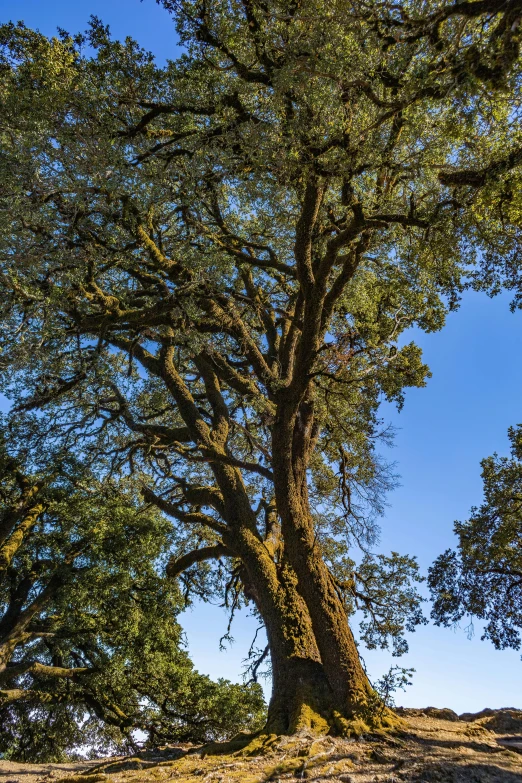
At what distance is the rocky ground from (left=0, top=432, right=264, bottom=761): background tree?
5.00 metres

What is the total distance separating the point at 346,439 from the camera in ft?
43.8

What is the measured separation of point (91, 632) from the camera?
13.4m

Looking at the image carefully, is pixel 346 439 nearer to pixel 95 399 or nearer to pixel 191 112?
pixel 95 399

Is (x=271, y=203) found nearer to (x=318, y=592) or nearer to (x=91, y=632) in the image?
(x=318, y=592)

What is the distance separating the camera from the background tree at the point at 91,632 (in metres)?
13.0

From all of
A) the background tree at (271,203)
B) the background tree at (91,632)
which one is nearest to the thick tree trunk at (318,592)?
the background tree at (271,203)

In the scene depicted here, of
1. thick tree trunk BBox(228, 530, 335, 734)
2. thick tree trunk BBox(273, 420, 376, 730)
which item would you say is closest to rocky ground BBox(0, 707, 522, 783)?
thick tree trunk BBox(228, 530, 335, 734)

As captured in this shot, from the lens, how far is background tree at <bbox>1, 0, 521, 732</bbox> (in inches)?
320

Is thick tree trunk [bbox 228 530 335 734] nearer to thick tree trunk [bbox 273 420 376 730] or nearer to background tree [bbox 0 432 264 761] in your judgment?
thick tree trunk [bbox 273 420 376 730]

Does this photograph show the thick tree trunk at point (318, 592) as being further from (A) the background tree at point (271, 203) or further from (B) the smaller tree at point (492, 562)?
(B) the smaller tree at point (492, 562)

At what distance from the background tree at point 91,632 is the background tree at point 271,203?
7.50 feet

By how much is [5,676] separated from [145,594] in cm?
355

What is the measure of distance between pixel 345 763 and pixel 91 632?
→ 888cm

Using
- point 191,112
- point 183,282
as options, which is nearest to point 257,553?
point 183,282
